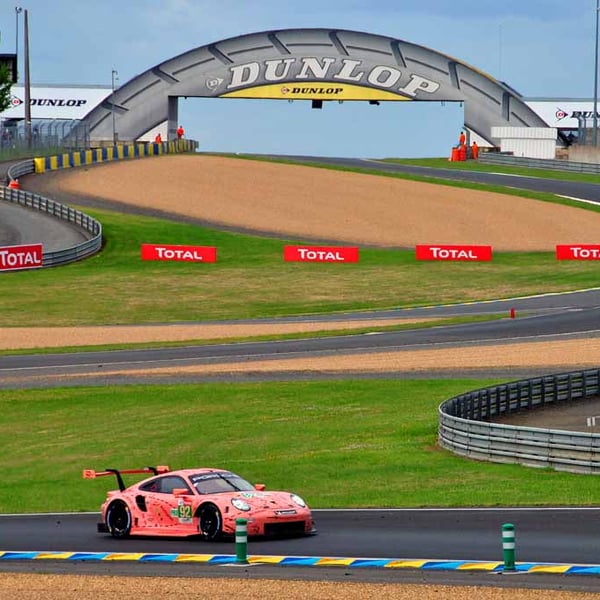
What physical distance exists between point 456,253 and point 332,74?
154 ft

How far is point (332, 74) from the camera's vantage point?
11506 cm

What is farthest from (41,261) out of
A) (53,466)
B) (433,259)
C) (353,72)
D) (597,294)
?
(353,72)

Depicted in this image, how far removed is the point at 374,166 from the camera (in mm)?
111812

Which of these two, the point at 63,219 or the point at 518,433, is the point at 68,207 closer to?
the point at 63,219

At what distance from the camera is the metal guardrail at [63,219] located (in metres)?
68.2

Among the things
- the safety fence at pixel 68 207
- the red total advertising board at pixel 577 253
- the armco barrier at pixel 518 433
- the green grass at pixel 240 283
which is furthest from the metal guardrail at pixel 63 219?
the armco barrier at pixel 518 433

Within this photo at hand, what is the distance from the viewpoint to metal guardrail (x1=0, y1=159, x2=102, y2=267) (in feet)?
224

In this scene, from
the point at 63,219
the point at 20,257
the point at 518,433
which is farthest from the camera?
the point at 63,219

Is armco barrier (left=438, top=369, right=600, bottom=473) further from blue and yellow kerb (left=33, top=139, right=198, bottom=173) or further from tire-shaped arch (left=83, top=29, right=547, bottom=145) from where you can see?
tire-shaped arch (left=83, top=29, right=547, bottom=145)

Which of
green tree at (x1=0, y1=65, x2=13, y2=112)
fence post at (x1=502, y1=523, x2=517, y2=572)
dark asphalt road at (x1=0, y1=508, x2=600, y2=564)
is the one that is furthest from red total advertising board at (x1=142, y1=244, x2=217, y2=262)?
fence post at (x1=502, y1=523, x2=517, y2=572)

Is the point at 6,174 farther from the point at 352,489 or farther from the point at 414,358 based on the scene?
Answer: the point at 352,489

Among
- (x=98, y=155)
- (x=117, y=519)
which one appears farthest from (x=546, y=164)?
(x=117, y=519)

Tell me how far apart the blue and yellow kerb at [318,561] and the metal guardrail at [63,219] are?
159ft

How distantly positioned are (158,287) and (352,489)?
126ft
